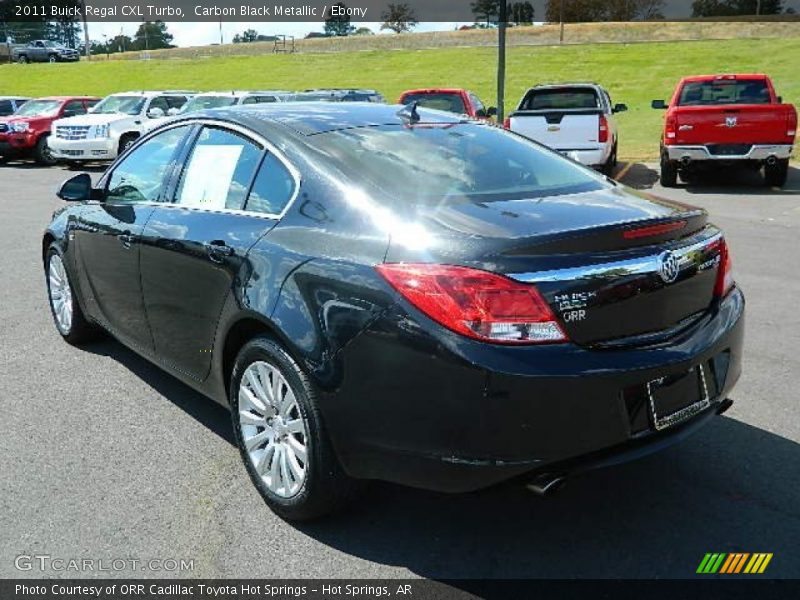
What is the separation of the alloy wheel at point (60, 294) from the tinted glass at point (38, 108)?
56.7 feet

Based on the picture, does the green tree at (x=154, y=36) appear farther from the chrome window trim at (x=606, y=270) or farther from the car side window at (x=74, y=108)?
the chrome window trim at (x=606, y=270)

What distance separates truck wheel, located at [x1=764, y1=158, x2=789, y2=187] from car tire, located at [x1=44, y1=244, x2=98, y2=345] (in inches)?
428

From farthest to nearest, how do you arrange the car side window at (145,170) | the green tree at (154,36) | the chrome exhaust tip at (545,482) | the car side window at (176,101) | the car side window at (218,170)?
1. the green tree at (154,36)
2. the car side window at (176,101)
3. the car side window at (145,170)
4. the car side window at (218,170)
5. the chrome exhaust tip at (545,482)

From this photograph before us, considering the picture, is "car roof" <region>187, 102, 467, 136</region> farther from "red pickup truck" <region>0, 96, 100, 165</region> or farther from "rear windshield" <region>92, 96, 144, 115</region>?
"red pickup truck" <region>0, 96, 100, 165</region>

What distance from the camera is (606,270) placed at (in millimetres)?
2678

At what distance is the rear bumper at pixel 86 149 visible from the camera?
1836cm

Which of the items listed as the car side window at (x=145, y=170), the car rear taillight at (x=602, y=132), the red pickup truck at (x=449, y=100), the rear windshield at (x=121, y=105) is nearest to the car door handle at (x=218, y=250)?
the car side window at (x=145, y=170)

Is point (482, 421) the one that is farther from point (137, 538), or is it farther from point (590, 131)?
point (590, 131)

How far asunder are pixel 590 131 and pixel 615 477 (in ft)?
32.3

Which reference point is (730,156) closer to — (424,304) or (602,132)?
(602,132)

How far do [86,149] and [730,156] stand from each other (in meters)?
14.1

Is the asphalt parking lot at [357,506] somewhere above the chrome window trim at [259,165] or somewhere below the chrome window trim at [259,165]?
below

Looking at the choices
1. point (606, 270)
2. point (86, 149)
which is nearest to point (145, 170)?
point (606, 270)

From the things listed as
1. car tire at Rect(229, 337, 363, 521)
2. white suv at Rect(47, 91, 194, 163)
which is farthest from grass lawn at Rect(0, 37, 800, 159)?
car tire at Rect(229, 337, 363, 521)
